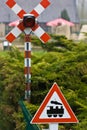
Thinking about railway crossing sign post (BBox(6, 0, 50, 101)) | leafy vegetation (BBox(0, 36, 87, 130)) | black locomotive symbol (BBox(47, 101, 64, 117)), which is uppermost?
railway crossing sign post (BBox(6, 0, 50, 101))

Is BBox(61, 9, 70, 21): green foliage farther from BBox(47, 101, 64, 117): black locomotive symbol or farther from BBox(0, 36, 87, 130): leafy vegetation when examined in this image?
BBox(47, 101, 64, 117): black locomotive symbol

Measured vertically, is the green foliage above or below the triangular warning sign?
below

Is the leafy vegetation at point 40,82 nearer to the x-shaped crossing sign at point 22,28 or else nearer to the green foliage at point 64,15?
the x-shaped crossing sign at point 22,28

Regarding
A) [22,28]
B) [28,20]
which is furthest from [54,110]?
[22,28]

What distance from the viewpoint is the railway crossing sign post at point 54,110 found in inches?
275

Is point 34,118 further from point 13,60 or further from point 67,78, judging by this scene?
point 13,60

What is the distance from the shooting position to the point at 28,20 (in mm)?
9945

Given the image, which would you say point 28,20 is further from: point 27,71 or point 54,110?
point 54,110

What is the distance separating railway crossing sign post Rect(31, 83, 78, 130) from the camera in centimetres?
698

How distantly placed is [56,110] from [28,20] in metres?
3.25

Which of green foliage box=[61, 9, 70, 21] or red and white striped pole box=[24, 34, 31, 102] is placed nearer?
red and white striped pole box=[24, 34, 31, 102]

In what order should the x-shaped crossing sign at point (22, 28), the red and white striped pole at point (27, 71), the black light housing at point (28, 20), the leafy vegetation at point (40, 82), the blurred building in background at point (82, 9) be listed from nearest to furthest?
1. the leafy vegetation at point (40, 82)
2. the red and white striped pole at point (27, 71)
3. the black light housing at point (28, 20)
4. the x-shaped crossing sign at point (22, 28)
5. the blurred building in background at point (82, 9)

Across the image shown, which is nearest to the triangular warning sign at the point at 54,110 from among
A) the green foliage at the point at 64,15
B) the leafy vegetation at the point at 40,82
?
the leafy vegetation at the point at 40,82

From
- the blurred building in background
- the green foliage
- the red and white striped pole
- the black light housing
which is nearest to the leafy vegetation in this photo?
the red and white striped pole
